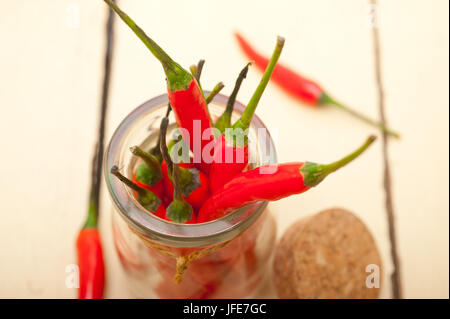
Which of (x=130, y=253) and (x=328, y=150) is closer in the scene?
(x=130, y=253)

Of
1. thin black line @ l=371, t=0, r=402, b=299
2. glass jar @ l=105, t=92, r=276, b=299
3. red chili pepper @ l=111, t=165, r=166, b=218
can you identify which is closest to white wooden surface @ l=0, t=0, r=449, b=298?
thin black line @ l=371, t=0, r=402, b=299

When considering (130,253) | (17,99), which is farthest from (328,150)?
(17,99)

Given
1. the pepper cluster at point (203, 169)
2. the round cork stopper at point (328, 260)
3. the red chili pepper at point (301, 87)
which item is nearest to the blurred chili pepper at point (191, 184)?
the pepper cluster at point (203, 169)

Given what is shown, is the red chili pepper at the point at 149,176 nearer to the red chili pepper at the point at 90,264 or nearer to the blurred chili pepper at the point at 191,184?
the blurred chili pepper at the point at 191,184

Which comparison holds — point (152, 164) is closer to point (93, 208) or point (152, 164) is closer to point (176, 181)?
point (176, 181)

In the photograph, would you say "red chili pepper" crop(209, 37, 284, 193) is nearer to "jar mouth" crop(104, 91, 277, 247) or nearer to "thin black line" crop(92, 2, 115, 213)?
"jar mouth" crop(104, 91, 277, 247)

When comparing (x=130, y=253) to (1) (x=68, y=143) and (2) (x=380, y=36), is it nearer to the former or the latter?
(1) (x=68, y=143)

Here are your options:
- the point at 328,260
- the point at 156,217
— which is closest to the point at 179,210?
the point at 156,217
